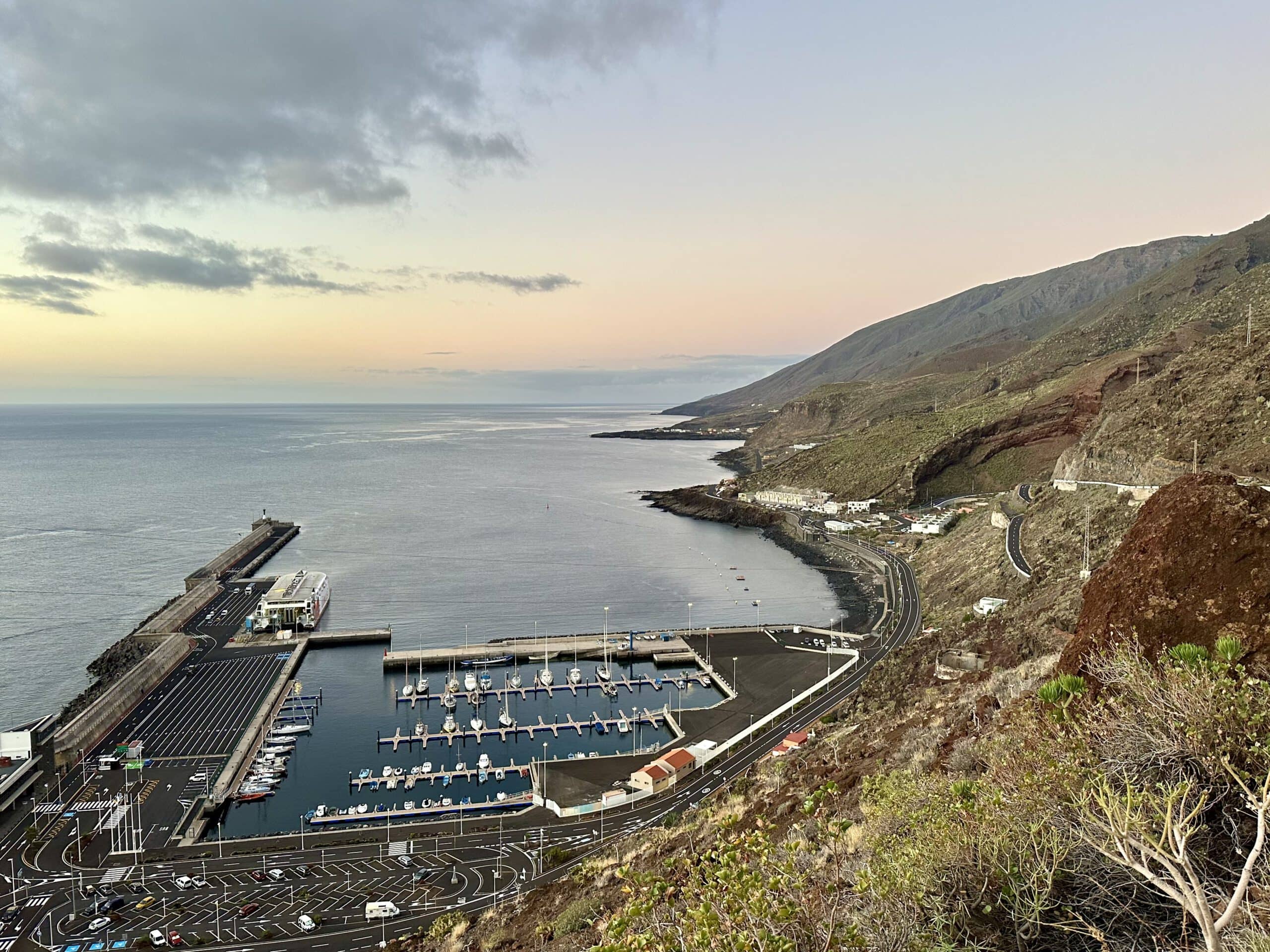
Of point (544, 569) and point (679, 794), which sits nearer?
point (679, 794)

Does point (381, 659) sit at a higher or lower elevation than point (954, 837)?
lower

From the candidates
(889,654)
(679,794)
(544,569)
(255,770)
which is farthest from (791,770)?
(544,569)

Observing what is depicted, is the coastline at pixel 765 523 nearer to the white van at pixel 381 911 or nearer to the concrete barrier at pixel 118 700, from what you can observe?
the white van at pixel 381 911

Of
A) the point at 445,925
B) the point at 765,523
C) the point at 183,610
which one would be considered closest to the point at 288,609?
the point at 183,610

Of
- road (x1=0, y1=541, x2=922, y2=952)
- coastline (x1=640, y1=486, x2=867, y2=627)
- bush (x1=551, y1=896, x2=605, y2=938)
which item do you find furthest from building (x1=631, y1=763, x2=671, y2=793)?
coastline (x1=640, y1=486, x2=867, y2=627)

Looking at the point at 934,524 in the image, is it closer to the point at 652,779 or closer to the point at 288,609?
the point at 652,779

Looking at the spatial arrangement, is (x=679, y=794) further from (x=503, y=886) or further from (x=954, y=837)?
(x=954, y=837)

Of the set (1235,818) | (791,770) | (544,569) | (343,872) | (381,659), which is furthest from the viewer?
(544,569)
